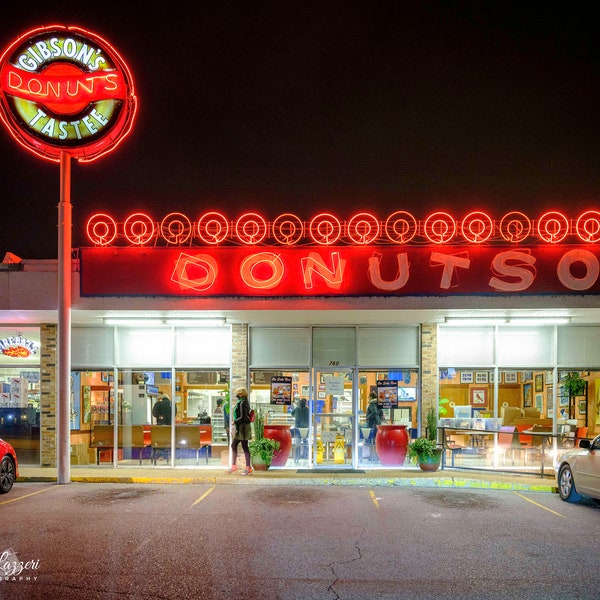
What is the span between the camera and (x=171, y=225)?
1631 centimetres

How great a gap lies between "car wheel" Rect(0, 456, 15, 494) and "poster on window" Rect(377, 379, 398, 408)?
8572 mm

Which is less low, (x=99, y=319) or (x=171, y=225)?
(x=171, y=225)

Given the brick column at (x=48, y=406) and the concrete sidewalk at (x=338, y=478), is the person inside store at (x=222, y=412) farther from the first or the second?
the brick column at (x=48, y=406)

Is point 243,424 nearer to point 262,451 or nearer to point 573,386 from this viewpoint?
point 262,451

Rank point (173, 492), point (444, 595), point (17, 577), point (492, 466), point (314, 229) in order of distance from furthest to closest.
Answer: point (492, 466), point (314, 229), point (173, 492), point (17, 577), point (444, 595)

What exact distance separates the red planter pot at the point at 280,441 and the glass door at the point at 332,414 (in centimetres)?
78

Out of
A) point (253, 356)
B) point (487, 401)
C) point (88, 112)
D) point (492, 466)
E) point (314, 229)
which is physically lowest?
point (492, 466)

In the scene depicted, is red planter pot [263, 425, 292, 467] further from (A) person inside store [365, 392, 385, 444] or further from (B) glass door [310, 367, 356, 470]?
(A) person inside store [365, 392, 385, 444]

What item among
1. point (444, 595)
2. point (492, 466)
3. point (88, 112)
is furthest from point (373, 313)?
point (444, 595)

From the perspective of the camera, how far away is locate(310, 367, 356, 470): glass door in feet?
57.6

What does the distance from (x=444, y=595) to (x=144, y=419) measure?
12.2 metres

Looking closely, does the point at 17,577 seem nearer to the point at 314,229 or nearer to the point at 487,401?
the point at 314,229

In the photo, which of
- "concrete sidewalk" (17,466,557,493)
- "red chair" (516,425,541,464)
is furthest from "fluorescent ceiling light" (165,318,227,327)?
"red chair" (516,425,541,464)

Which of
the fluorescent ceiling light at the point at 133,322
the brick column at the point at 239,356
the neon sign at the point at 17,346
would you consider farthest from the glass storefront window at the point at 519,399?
the neon sign at the point at 17,346
